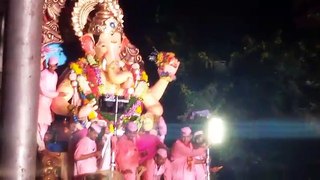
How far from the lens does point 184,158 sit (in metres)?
6.35

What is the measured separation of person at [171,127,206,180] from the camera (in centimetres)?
632

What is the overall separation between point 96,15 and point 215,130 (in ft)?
5.68

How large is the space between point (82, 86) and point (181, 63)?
180 centimetres

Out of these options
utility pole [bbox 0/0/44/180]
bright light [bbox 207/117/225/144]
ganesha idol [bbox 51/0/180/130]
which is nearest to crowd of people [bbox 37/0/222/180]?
ganesha idol [bbox 51/0/180/130]

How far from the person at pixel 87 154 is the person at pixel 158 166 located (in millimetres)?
637

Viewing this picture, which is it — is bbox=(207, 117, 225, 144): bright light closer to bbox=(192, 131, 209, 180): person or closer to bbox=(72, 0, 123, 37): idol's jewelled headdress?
bbox=(192, 131, 209, 180): person

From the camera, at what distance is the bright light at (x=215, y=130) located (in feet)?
21.6

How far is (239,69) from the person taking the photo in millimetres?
7438

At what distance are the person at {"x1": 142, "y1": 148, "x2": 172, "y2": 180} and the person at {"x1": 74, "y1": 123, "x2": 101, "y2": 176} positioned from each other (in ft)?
2.09

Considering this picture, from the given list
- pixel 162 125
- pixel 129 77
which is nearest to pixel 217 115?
pixel 162 125

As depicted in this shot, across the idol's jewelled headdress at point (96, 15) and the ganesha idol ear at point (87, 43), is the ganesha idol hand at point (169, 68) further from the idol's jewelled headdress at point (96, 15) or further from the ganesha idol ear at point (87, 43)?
the ganesha idol ear at point (87, 43)

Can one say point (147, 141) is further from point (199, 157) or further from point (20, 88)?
point (20, 88)

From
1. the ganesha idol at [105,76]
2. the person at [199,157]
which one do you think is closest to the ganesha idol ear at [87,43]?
the ganesha idol at [105,76]

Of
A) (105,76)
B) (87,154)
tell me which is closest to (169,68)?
(105,76)
